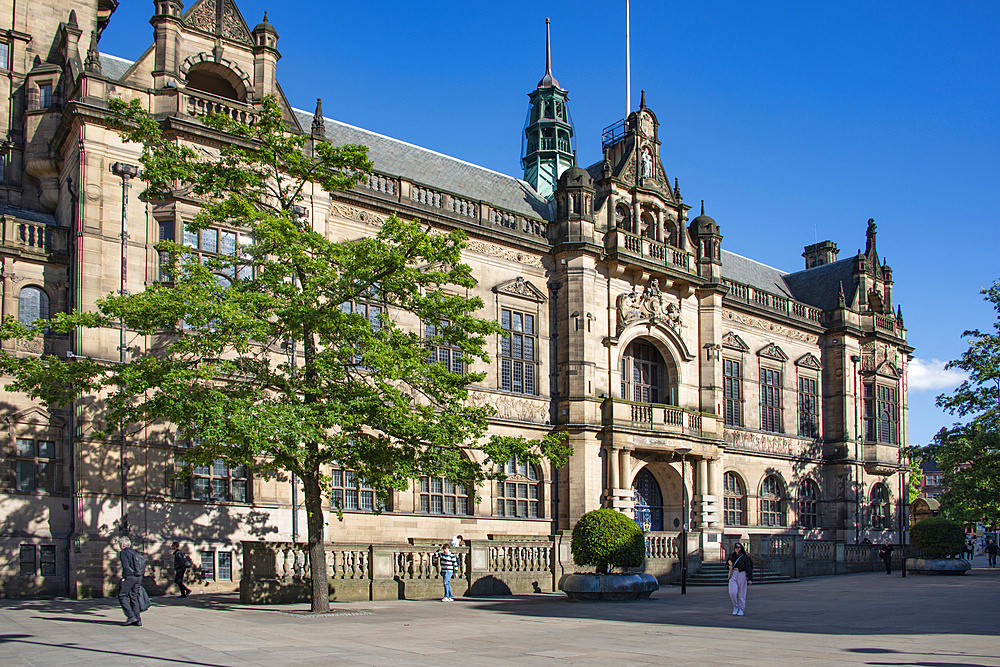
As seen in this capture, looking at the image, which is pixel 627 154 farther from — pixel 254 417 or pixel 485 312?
pixel 254 417

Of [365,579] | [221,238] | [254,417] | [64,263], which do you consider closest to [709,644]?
[254,417]

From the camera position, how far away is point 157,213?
81.6ft

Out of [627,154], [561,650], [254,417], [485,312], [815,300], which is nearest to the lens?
[561,650]

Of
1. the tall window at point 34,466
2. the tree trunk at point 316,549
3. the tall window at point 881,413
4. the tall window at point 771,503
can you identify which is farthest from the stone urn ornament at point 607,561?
the tall window at point 881,413

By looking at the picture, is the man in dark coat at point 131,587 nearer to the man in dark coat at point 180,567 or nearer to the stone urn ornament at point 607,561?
the man in dark coat at point 180,567

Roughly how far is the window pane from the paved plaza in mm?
1599

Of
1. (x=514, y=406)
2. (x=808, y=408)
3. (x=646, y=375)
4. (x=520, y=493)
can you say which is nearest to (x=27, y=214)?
(x=514, y=406)

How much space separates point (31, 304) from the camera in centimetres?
2486

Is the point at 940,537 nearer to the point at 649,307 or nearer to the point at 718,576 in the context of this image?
the point at 718,576

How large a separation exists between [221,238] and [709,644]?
17.1 meters

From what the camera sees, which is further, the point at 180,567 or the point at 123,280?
the point at 123,280

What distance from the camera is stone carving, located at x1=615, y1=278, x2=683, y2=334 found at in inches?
1347

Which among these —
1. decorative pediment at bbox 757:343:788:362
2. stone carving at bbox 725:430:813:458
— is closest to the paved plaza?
stone carving at bbox 725:430:813:458

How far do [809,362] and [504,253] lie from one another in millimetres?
19114
